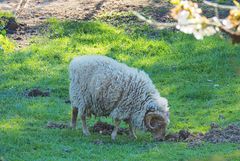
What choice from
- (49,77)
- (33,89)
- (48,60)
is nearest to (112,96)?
(33,89)

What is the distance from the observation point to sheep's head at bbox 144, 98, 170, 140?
33.2ft

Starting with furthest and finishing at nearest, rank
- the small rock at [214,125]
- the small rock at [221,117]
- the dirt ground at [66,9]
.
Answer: the dirt ground at [66,9] → the small rock at [221,117] → the small rock at [214,125]

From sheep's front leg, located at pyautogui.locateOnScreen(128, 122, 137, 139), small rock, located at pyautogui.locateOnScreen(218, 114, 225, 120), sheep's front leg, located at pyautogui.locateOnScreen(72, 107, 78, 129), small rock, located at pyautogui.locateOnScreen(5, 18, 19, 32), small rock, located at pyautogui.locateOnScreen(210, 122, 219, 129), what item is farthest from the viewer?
small rock, located at pyautogui.locateOnScreen(5, 18, 19, 32)

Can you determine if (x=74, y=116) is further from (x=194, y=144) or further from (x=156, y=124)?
(x=194, y=144)

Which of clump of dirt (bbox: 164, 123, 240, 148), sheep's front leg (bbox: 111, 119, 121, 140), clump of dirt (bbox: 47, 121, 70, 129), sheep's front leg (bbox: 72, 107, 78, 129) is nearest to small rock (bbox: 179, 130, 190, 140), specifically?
clump of dirt (bbox: 164, 123, 240, 148)

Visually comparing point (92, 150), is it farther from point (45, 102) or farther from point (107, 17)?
point (107, 17)

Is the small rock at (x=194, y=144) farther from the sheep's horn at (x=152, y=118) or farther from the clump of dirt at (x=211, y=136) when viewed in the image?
the sheep's horn at (x=152, y=118)

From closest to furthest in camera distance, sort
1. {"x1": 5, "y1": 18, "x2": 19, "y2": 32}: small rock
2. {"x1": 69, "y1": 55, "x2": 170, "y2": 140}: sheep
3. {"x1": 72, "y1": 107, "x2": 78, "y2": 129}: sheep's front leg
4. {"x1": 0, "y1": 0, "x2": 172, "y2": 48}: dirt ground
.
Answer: {"x1": 69, "y1": 55, "x2": 170, "y2": 140}: sheep, {"x1": 72, "y1": 107, "x2": 78, "y2": 129}: sheep's front leg, {"x1": 5, "y1": 18, "x2": 19, "y2": 32}: small rock, {"x1": 0, "y1": 0, "x2": 172, "y2": 48}: dirt ground

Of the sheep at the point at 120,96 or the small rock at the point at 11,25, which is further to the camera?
the small rock at the point at 11,25

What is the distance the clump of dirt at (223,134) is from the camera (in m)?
10.2

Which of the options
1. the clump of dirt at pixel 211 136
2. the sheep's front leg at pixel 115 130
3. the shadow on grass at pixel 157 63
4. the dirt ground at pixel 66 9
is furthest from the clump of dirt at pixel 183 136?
the dirt ground at pixel 66 9

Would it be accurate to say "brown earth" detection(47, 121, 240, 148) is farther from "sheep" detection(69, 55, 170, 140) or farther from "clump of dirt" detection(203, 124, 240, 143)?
"sheep" detection(69, 55, 170, 140)

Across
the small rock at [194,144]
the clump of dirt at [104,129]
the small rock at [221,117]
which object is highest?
the small rock at [194,144]

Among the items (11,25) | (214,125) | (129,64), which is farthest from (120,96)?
(11,25)
